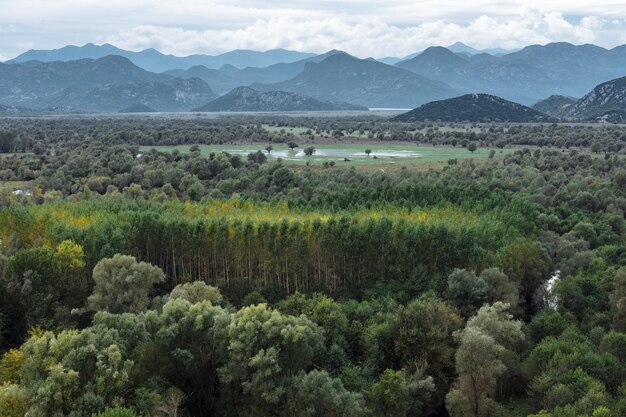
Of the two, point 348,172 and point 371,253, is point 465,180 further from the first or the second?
point 371,253

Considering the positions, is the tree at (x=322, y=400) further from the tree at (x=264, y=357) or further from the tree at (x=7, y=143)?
the tree at (x=7, y=143)

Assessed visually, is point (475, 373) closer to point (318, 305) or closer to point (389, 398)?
point (389, 398)

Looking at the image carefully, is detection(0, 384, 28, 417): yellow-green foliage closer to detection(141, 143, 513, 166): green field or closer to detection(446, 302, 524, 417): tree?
detection(446, 302, 524, 417): tree

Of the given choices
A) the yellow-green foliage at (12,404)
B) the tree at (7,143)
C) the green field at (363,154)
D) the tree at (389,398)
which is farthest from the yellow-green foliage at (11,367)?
the tree at (7,143)

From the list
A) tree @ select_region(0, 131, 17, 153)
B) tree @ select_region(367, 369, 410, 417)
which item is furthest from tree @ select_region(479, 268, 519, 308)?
tree @ select_region(0, 131, 17, 153)

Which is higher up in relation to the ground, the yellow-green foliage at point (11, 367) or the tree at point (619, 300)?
the tree at point (619, 300)

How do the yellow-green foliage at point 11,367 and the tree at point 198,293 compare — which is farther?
the tree at point 198,293

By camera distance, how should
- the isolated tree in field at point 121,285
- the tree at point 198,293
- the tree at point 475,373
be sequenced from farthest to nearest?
1. the isolated tree in field at point 121,285
2. the tree at point 198,293
3. the tree at point 475,373
